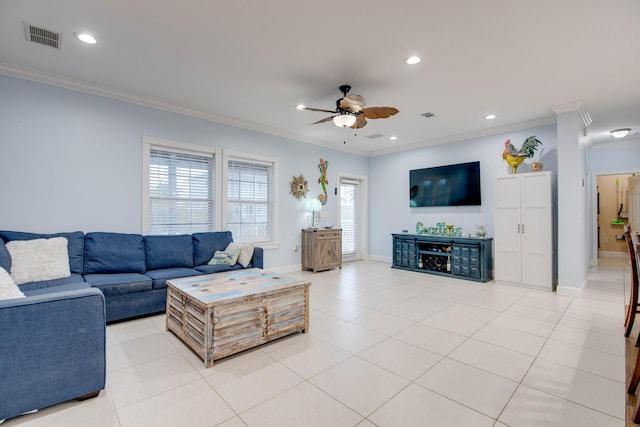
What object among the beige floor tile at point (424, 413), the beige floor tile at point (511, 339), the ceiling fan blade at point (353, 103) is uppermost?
the ceiling fan blade at point (353, 103)

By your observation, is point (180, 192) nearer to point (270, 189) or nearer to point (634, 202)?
point (270, 189)

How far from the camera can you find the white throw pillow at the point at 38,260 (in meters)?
2.86

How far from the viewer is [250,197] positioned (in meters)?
5.47

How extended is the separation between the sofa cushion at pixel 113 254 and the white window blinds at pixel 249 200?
1.58 meters

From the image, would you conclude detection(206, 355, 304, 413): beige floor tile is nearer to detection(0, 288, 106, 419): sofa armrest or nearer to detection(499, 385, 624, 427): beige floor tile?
detection(0, 288, 106, 419): sofa armrest

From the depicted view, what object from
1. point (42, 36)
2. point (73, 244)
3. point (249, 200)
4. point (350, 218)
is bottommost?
point (73, 244)

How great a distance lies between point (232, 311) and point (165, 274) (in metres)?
1.63

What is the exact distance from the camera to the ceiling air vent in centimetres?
→ 266

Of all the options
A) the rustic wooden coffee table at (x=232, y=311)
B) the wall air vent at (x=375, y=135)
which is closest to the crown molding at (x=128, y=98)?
the wall air vent at (x=375, y=135)

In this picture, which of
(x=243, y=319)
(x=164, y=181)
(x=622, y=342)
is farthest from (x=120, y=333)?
(x=622, y=342)

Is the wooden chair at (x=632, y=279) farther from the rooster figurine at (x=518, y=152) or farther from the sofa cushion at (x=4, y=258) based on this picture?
the sofa cushion at (x=4, y=258)

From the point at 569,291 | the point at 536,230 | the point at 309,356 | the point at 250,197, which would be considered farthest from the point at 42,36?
the point at 569,291

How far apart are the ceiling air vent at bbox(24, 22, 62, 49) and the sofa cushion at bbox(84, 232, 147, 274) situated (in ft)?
6.61

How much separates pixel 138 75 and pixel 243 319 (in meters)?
3.08
